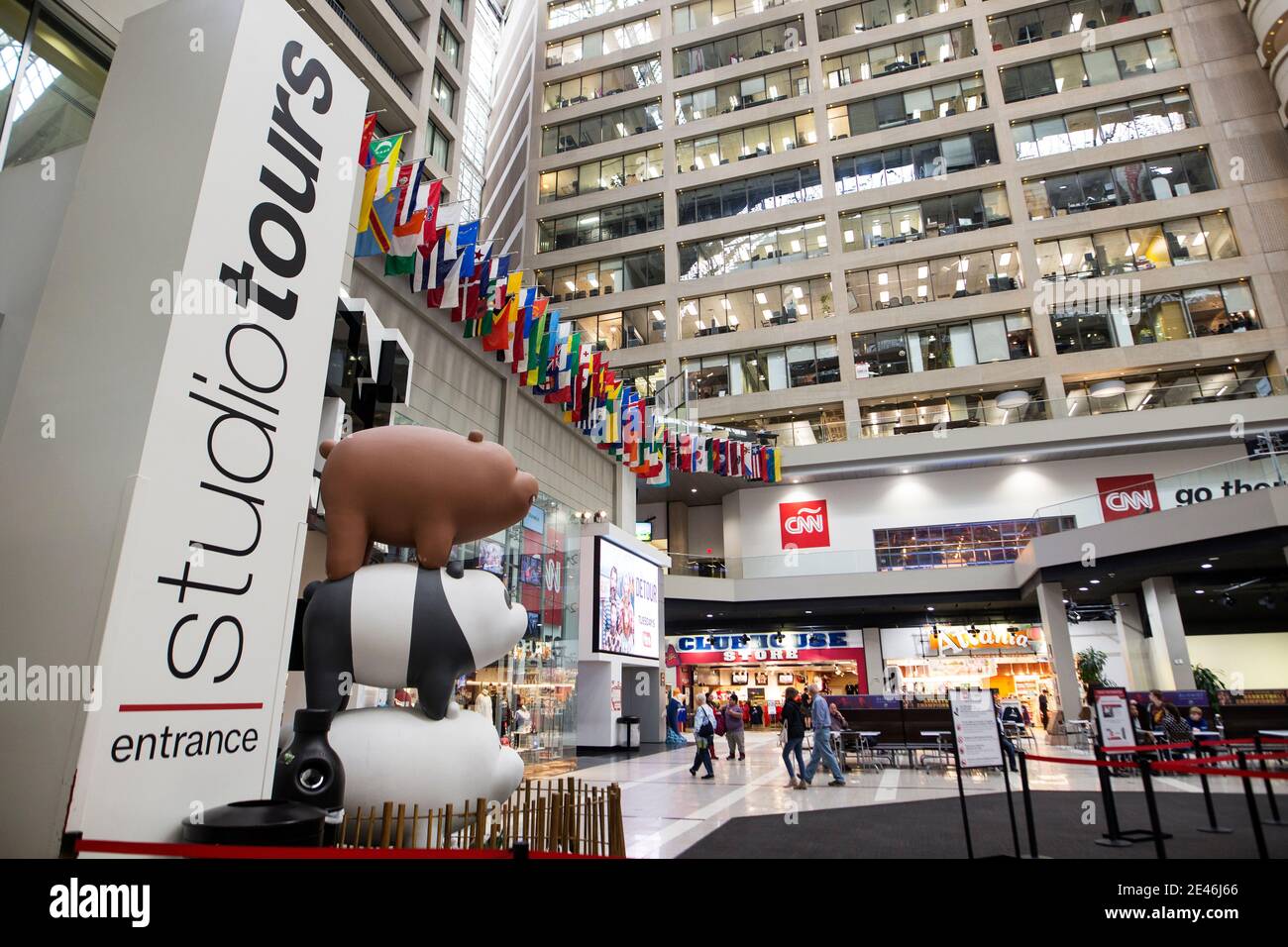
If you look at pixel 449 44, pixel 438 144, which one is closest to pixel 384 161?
pixel 438 144

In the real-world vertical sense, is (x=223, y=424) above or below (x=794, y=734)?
above

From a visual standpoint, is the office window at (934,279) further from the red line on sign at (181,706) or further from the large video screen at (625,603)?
the red line on sign at (181,706)

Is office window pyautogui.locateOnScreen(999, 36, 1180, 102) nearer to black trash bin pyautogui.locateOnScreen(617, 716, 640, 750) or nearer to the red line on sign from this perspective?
black trash bin pyautogui.locateOnScreen(617, 716, 640, 750)

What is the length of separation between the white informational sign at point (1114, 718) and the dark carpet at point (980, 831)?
927 mm

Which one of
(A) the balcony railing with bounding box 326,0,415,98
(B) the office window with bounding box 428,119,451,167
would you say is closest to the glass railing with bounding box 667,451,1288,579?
(B) the office window with bounding box 428,119,451,167

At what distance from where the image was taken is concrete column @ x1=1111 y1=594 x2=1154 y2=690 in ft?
68.0

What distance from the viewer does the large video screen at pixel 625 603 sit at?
15.8 metres

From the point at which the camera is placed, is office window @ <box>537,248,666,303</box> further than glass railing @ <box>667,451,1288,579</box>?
Yes

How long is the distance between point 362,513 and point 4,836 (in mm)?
1925

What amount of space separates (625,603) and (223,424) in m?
14.7

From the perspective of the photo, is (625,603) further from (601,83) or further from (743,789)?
(601,83)

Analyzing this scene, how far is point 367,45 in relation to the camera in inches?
790

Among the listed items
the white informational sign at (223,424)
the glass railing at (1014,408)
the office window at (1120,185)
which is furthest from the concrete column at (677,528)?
the white informational sign at (223,424)

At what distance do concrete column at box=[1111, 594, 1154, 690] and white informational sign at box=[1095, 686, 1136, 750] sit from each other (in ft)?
51.8
